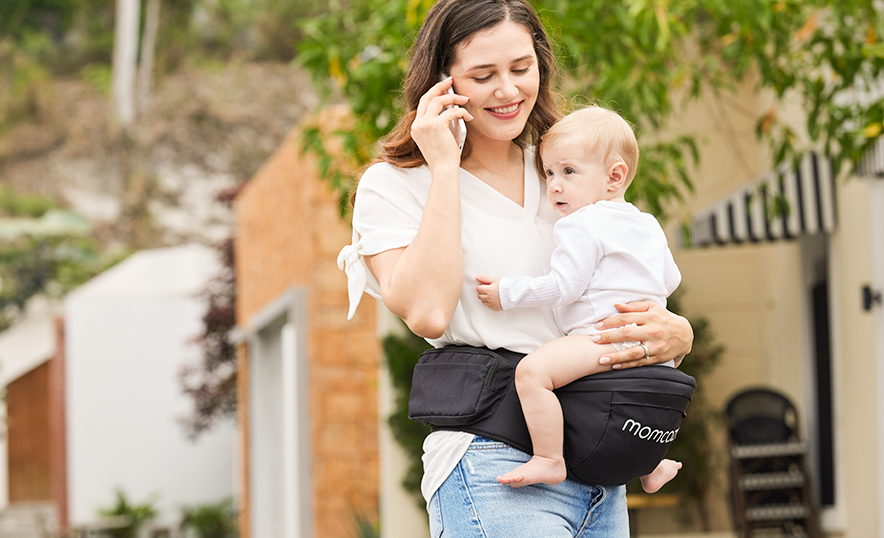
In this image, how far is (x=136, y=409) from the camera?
15219 millimetres

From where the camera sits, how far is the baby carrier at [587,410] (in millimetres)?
1502

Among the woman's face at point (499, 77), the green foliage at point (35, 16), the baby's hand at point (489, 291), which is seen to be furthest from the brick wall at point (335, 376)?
the green foliage at point (35, 16)

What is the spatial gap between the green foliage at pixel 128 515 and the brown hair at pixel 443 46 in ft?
44.3

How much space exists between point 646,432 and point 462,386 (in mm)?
296

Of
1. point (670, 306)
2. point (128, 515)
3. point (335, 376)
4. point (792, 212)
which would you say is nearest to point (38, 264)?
point (128, 515)

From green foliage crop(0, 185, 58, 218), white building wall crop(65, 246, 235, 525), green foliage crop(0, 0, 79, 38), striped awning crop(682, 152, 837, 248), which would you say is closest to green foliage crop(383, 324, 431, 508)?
striped awning crop(682, 152, 837, 248)

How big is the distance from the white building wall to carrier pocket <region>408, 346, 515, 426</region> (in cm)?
1346

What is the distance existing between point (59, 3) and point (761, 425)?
3124cm

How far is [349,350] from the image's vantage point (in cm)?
655

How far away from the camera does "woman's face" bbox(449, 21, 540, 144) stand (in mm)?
1606

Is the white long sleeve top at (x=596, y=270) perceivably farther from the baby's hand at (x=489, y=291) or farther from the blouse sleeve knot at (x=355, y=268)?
the blouse sleeve knot at (x=355, y=268)

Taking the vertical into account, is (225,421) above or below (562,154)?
below

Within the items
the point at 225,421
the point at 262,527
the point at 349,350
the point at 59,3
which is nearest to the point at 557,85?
the point at 349,350

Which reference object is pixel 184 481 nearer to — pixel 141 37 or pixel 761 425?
pixel 761 425
